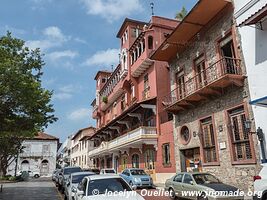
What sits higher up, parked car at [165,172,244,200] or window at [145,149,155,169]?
window at [145,149,155,169]

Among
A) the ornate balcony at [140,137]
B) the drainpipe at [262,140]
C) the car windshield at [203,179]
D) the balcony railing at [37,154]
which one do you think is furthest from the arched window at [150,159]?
the balcony railing at [37,154]

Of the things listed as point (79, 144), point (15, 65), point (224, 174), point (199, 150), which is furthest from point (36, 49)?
point (79, 144)

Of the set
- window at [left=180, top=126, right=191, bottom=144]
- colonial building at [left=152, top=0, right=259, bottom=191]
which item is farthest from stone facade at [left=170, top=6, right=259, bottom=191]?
window at [left=180, top=126, right=191, bottom=144]

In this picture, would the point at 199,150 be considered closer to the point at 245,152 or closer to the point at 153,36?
the point at 245,152

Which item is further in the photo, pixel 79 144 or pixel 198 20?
pixel 79 144

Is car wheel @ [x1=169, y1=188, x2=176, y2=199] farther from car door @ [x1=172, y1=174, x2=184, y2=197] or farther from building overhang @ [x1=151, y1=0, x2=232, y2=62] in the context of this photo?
building overhang @ [x1=151, y1=0, x2=232, y2=62]

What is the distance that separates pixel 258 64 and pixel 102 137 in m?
33.6

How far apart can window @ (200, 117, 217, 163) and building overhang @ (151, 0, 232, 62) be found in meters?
6.17

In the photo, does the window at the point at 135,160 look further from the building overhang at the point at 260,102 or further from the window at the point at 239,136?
the building overhang at the point at 260,102

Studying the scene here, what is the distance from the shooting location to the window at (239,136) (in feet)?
44.9

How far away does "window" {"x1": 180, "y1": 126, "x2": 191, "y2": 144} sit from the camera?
18806 millimetres

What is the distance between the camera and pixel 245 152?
1374cm

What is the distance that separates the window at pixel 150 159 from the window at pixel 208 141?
28.0 ft

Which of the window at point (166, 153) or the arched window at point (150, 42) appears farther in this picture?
the arched window at point (150, 42)
